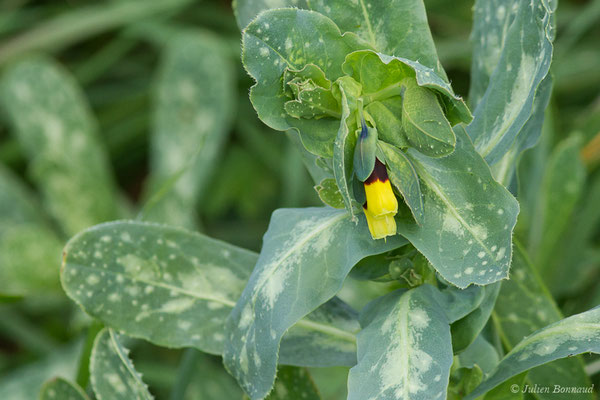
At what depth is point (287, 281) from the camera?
50 cm

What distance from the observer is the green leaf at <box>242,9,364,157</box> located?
46 centimetres

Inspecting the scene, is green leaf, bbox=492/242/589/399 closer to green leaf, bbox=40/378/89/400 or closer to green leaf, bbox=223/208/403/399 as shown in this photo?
green leaf, bbox=223/208/403/399

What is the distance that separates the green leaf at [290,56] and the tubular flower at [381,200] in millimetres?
46

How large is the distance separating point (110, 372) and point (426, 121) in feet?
1.26

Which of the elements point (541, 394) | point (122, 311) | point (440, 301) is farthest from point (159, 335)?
point (541, 394)

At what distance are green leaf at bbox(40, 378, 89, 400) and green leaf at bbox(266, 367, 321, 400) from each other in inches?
7.7

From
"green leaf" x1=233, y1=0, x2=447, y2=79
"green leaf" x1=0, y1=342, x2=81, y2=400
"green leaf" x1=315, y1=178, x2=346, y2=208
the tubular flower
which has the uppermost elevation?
"green leaf" x1=233, y1=0, x2=447, y2=79

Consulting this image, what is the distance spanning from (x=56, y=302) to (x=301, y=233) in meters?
0.93

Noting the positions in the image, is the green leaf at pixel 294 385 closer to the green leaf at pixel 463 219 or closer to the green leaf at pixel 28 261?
the green leaf at pixel 463 219

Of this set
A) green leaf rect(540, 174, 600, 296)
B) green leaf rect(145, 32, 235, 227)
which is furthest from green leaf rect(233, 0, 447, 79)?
green leaf rect(145, 32, 235, 227)

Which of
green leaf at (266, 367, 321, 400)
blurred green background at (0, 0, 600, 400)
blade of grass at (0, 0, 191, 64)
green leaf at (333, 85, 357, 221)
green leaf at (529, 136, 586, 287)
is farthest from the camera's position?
blade of grass at (0, 0, 191, 64)

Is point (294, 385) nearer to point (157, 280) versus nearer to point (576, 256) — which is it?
point (157, 280)

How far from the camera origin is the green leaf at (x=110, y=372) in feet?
1.96

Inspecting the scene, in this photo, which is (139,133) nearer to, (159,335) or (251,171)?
(251,171)
